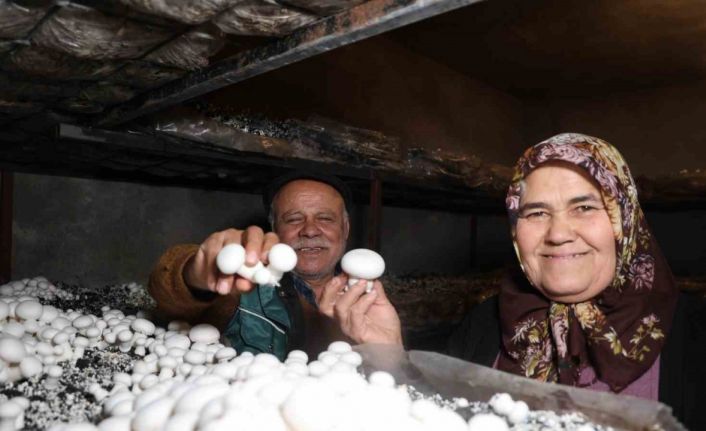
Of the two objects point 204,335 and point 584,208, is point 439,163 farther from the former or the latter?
point 204,335

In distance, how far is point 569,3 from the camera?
309 cm

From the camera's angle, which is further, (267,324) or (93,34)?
(267,324)

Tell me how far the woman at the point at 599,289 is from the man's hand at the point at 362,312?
423mm

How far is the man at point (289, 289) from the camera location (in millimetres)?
1091

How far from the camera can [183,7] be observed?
87 centimetres

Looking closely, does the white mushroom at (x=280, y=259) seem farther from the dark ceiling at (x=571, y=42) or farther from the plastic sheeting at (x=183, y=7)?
the dark ceiling at (x=571, y=42)

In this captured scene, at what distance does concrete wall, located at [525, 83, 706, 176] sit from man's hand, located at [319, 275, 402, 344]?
A: 4737 millimetres

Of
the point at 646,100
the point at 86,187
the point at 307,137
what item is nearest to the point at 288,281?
the point at 307,137

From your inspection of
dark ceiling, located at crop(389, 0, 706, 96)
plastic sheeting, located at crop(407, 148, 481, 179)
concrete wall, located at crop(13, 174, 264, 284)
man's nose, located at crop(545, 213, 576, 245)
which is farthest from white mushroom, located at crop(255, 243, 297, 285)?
dark ceiling, located at crop(389, 0, 706, 96)

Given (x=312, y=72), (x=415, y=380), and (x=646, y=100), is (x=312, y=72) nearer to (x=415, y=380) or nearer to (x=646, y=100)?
(x=415, y=380)

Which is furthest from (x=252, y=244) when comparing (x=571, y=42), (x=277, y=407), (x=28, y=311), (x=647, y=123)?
(x=647, y=123)

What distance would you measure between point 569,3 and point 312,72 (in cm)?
177

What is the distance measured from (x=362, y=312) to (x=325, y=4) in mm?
724

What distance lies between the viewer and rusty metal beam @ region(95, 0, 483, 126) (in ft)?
2.71
